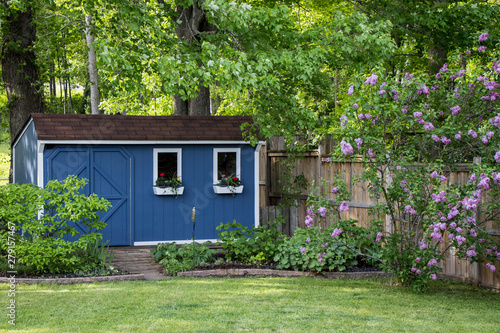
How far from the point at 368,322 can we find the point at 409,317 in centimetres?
55

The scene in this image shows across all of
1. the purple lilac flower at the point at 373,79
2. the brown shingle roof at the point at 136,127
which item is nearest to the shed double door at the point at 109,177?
the brown shingle roof at the point at 136,127

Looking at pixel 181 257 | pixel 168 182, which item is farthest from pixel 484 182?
pixel 168 182

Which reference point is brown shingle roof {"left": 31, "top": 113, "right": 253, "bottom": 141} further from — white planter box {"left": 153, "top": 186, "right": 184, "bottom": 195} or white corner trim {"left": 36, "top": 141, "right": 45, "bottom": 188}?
white planter box {"left": 153, "top": 186, "right": 184, "bottom": 195}

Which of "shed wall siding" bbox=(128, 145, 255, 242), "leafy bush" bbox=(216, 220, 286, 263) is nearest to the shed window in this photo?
"shed wall siding" bbox=(128, 145, 255, 242)

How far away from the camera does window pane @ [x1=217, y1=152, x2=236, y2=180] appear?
12.7 m

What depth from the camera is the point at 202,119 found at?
42.0 feet

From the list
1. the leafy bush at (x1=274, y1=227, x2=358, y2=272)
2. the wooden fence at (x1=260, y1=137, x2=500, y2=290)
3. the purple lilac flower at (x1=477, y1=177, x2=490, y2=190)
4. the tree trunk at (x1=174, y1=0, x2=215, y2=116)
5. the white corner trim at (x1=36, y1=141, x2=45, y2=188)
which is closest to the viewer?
the purple lilac flower at (x1=477, y1=177, x2=490, y2=190)

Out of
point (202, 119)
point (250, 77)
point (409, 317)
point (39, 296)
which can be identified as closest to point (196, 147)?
point (202, 119)

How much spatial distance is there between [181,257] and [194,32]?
502 centimetres

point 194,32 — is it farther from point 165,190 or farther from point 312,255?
point 312,255

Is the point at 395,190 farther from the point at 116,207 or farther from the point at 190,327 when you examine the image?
the point at 116,207

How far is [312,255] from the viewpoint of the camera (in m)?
9.33

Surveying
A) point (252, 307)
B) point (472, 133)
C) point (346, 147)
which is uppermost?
point (472, 133)

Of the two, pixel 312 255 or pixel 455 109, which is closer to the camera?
pixel 455 109
